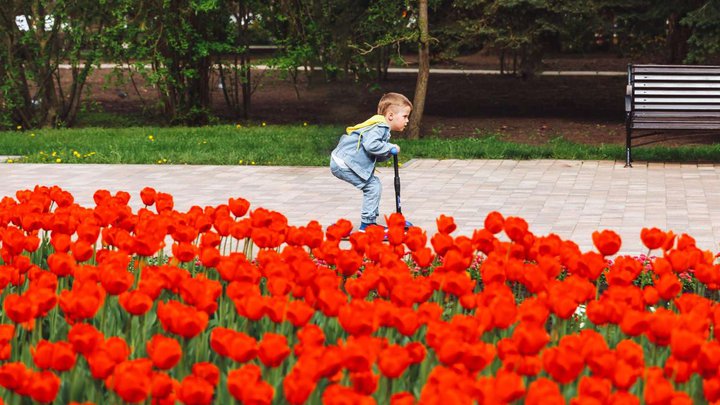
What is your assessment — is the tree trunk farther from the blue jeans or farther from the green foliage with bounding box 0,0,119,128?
the blue jeans

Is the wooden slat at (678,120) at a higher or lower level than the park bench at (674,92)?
lower

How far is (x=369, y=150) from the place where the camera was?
27.0 ft

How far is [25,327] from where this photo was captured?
12.8 feet

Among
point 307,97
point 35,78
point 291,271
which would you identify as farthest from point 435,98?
point 291,271

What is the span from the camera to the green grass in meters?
13.2

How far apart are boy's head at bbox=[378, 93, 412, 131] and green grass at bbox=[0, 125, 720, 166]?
14.6 ft

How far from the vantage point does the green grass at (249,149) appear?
13.2m

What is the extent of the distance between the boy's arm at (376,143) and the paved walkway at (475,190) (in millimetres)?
807

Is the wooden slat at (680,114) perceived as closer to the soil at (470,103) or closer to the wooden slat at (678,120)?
the wooden slat at (678,120)

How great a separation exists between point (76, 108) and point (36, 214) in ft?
44.3

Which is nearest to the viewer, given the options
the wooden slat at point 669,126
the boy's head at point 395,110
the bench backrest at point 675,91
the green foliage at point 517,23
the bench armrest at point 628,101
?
the boy's head at point 395,110

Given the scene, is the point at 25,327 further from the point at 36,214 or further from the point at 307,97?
the point at 307,97

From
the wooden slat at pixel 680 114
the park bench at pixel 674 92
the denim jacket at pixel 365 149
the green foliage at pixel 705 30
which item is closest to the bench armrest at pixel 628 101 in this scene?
the park bench at pixel 674 92

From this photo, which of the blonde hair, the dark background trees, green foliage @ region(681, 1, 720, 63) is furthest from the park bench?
the blonde hair
